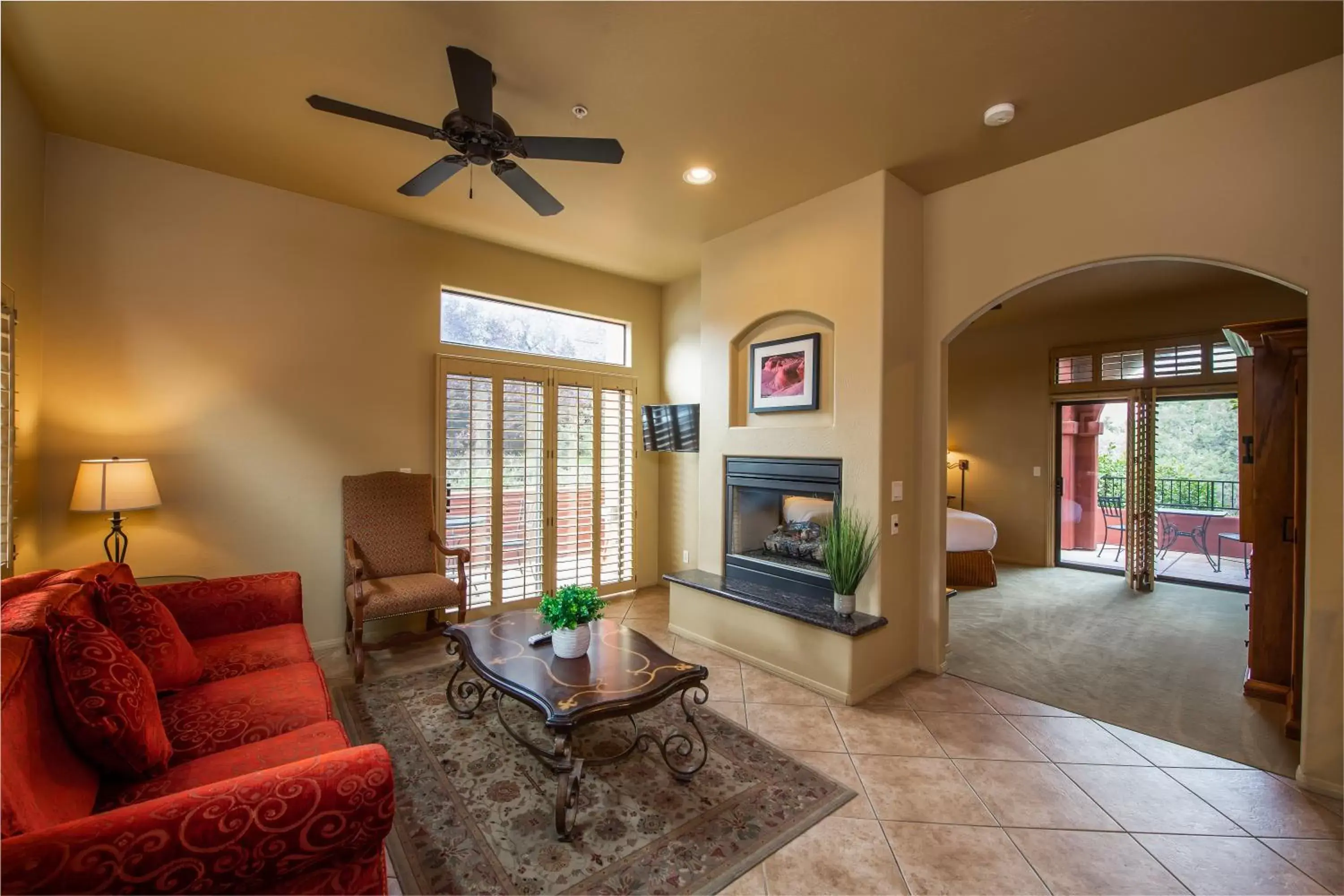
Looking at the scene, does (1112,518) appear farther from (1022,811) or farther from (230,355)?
(230,355)

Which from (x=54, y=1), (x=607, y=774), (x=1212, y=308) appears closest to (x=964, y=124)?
(x=607, y=774)

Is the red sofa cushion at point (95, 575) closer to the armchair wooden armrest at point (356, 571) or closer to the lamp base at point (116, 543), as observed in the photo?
the lamp base at point (116, 543)

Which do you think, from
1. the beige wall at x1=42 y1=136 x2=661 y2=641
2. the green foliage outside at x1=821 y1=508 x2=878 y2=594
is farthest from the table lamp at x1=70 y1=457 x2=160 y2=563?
the green foliage outside at x1=821 y1=508 x2=878 y2=594

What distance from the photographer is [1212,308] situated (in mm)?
5531

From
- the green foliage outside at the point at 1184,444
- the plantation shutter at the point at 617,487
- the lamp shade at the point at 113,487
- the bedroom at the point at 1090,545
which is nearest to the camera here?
the lamp shade at the point at 113,487

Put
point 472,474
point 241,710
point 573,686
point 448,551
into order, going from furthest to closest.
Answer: point 472,474
point 448,551
point 573,686
point 241,710

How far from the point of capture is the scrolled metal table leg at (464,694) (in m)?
2.87


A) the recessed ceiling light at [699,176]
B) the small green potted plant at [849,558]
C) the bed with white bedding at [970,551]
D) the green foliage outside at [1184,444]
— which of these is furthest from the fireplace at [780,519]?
the green foliage outside at [1184,444]

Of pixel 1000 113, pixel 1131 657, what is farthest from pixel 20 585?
pixel 1131 657

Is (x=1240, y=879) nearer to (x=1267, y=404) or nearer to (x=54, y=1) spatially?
(x=1267, y=404)

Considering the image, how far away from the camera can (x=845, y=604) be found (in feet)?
10.6

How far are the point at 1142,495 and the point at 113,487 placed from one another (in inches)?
315

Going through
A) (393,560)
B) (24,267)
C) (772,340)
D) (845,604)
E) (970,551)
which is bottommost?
(970,551)

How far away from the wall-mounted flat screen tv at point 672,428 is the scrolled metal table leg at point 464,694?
7.70 ft
